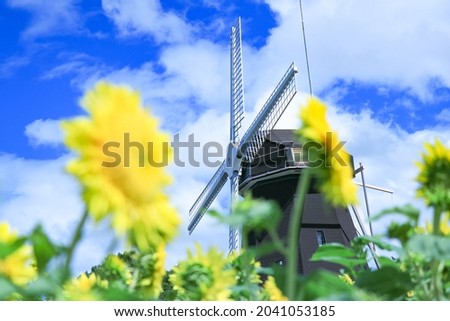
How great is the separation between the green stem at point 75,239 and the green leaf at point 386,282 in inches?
18.7

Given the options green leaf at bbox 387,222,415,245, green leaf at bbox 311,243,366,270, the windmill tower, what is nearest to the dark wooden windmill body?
the windmill tower

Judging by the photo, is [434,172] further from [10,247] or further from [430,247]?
[10,247]

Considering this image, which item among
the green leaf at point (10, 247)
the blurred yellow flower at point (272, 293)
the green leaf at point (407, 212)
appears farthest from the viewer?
the blurred yellow flower at point (272, 293)

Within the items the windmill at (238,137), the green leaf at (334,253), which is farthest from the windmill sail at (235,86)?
the green leaf at (334,253)

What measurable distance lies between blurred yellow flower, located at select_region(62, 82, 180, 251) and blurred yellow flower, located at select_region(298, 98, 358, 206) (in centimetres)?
24

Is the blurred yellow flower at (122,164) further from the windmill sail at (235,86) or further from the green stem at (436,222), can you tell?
the windmill sail at (235,86)

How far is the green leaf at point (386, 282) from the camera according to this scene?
903mm

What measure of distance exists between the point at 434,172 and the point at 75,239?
0.60m

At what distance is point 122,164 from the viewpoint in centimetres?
64

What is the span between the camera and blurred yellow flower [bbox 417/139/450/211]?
919 millimetres

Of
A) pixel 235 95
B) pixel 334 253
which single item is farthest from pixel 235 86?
pixel 334 253

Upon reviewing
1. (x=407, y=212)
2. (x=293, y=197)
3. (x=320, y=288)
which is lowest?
(x=320, y=288)

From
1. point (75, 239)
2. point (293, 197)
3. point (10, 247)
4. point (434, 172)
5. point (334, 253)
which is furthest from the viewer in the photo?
point (293, 197)
